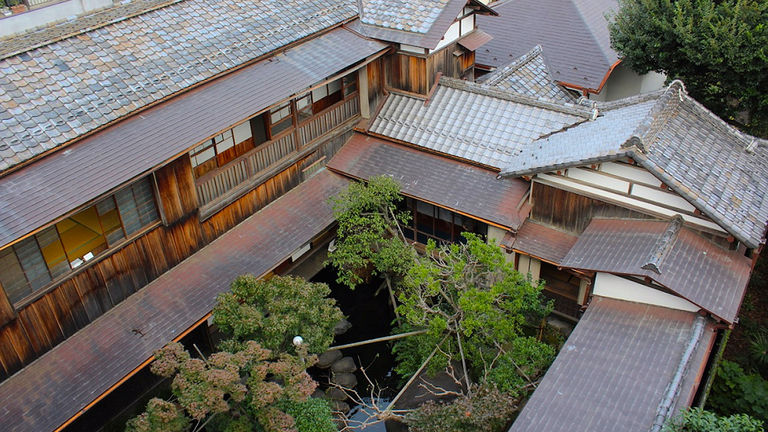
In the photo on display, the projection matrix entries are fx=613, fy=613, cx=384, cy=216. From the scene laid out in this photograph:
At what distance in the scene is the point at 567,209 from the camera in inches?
724

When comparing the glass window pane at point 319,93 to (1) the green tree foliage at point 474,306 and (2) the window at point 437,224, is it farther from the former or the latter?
(1) the green tree foliage at point 474,306

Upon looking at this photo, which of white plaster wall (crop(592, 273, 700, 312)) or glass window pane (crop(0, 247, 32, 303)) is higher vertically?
glass window pane (crop(0, 247, 32, 303))

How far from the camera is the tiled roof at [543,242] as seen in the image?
18047 mm

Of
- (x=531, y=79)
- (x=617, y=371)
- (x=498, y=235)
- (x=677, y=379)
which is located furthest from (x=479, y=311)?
(x=531, y=79)

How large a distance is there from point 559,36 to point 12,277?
2481 centimetres

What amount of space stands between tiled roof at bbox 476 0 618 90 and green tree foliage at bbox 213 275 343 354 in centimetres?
1736

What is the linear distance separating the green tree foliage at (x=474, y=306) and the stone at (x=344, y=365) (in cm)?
304

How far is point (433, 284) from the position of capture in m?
16.6

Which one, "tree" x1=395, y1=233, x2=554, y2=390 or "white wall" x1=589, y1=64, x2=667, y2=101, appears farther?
"white wall" x1=589, y1=64, x2=667, y2=101

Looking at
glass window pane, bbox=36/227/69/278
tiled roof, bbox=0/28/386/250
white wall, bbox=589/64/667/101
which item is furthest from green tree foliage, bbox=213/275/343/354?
white wall, bbox=589/64/667/101

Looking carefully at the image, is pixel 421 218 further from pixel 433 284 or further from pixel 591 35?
pixel 591 35

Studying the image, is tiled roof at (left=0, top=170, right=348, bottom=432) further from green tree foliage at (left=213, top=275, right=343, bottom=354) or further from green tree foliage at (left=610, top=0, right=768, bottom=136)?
green tree foliage at (left=610, top=0, right=768, bottom=136)

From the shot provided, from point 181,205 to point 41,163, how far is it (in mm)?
3893

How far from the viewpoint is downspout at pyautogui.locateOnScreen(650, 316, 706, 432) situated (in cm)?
1251
